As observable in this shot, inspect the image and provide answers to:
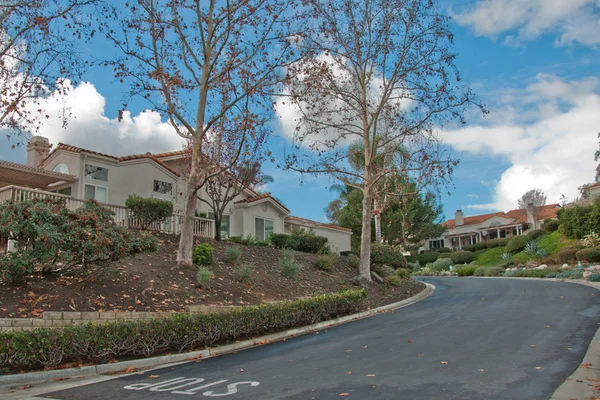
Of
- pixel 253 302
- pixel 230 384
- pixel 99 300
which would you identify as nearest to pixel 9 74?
pixel 99 300

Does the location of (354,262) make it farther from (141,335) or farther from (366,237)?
(141,335)

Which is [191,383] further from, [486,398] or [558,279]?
[558,279]

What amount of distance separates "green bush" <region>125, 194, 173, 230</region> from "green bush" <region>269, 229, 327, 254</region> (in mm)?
7102

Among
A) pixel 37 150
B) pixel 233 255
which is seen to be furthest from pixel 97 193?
pixel 233 255

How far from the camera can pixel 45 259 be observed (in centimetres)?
1144

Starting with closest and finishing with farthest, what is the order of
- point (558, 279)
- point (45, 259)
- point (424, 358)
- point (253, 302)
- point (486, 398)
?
point (486, 398) < point (424, 358) < point (45, 259) < point (253, 302) < point (558, 279)

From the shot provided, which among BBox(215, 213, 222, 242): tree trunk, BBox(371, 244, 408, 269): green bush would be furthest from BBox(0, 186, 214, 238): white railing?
BBox(371, 244, 408, 269): green bush

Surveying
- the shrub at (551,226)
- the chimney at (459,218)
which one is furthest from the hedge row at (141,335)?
the chimney at (459,218)

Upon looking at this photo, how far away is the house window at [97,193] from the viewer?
2355cm

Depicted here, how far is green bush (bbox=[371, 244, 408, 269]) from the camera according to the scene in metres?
24.5

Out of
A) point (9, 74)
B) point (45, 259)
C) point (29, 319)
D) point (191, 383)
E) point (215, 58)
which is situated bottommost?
point (191, 383)

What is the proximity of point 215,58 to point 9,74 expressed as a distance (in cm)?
639

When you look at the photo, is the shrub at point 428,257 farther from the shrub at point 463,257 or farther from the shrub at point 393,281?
the shrub at point 393,281

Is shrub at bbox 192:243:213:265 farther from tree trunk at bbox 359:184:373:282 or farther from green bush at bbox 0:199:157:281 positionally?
tree trunk at bbox 359:184:373:282
